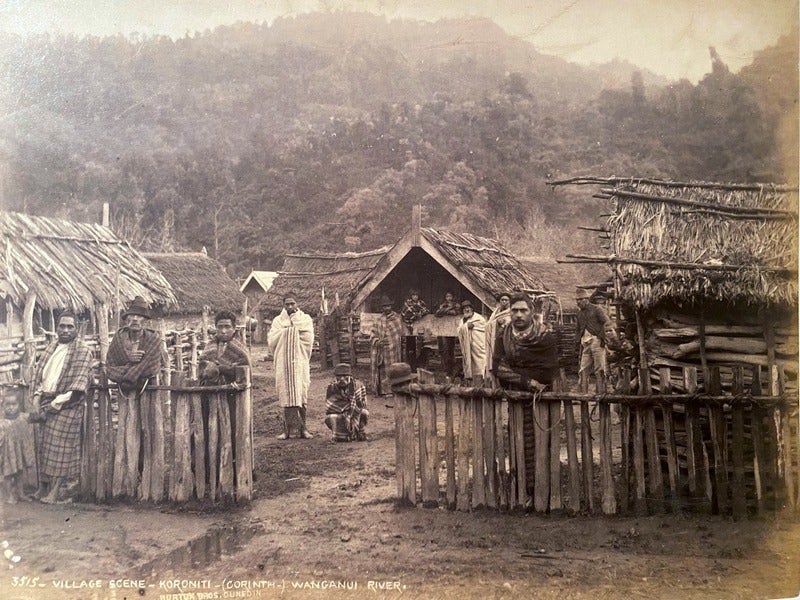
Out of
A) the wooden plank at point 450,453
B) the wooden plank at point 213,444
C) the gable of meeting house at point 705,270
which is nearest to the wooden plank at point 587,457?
the gable of meeting house at point 705,270

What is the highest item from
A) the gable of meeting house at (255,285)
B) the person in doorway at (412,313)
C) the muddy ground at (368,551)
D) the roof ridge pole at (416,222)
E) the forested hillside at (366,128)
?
the forested hillside at (366,128)

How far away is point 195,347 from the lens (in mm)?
5387

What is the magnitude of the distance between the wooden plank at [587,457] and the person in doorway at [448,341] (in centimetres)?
111

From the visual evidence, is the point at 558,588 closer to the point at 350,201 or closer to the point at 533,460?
the point at 533,460

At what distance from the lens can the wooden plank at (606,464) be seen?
4.93 metres

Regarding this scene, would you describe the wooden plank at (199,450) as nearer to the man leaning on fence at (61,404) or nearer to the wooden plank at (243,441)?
the wooden plank at (243,441)

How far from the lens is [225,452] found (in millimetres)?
5152

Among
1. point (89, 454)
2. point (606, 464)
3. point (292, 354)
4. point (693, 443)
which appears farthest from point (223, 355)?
point (693, 443)

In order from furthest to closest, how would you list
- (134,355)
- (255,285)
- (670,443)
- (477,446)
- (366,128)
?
1. (255,285)
2. (366,128)
3. (134,355)
4. (477,446)
5. (670,443)

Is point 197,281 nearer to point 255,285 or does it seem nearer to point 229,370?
point 255,285

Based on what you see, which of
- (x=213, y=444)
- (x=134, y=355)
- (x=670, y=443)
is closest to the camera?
(x=670, y=443)

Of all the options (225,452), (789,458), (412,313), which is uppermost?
(412,313)

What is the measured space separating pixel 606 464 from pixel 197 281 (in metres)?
3.60

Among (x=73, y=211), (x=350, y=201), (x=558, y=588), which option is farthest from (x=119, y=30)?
(x=558, y=588)
